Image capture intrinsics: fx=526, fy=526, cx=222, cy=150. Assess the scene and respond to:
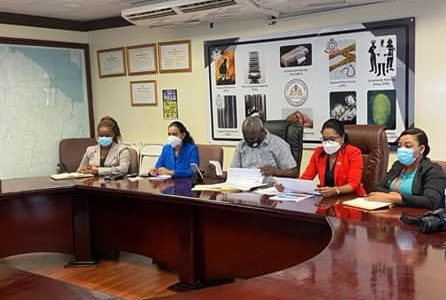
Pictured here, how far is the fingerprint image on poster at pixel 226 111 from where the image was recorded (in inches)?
202

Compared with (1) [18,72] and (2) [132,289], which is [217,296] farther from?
(1) [18,72]

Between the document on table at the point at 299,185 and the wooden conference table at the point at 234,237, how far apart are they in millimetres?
141

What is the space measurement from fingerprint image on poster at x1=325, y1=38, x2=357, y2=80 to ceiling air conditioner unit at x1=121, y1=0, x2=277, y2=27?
59cm

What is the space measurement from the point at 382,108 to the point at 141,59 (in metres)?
2.75

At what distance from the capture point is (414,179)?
2770mm

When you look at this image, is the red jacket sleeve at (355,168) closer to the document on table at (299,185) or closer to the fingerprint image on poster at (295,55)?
the document on table at (299,185)

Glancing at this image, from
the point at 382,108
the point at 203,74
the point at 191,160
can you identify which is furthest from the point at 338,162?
the point at 203,74

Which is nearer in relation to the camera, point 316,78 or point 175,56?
point 316,78

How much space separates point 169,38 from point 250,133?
2263mm

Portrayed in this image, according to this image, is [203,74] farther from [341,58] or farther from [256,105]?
[341,58]

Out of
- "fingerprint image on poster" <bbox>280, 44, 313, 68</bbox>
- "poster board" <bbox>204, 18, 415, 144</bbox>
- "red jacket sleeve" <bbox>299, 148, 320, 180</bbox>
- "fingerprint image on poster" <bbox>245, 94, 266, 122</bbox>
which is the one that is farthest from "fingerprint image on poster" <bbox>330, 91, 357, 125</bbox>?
"red jacket sleeve" <bbox>299, 148, 320, 180</bbox>

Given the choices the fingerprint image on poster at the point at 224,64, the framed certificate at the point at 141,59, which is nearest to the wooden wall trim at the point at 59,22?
the framed certificate at the point at 141,59

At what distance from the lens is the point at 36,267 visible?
412 cm

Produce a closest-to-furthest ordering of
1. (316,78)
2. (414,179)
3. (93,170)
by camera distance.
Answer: (414,179) → (93,170) → (316,78)
